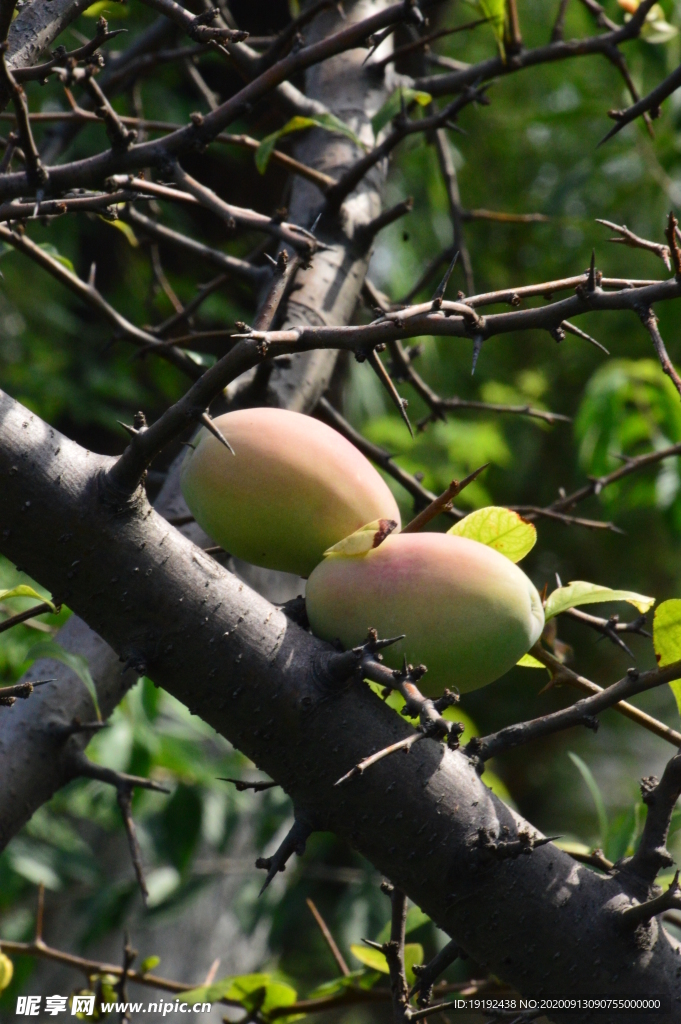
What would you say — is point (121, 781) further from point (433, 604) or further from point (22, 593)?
point (433, 604)

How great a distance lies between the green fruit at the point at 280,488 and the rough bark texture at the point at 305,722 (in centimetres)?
5

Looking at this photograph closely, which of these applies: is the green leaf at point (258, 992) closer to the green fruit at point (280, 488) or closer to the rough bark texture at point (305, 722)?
the rough bark texture at point (305, 722)

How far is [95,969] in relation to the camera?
94cm

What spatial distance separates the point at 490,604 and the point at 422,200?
165 cm

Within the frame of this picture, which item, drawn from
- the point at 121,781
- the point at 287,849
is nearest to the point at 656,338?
the point at 287,849

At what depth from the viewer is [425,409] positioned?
3.16 meters

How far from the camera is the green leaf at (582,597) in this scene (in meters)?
0.61

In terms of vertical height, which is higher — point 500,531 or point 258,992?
point 500,531

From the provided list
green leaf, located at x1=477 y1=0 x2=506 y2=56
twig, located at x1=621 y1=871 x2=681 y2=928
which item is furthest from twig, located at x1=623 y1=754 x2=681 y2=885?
green leaf, located at x1=477 y1=0 x2=506 y2=56

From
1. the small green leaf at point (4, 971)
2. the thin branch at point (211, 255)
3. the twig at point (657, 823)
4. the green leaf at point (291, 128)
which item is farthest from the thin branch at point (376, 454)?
the small green leaf at point (4, 971)

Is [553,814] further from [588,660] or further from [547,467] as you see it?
[547,467]

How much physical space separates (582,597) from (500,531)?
0.24 feet

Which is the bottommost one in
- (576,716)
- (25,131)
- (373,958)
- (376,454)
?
(373,958)

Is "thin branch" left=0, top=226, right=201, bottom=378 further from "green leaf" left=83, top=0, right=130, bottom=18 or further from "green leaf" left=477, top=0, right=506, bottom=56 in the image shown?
"green leaf" left=477, top=0, right=506, bottom=56
